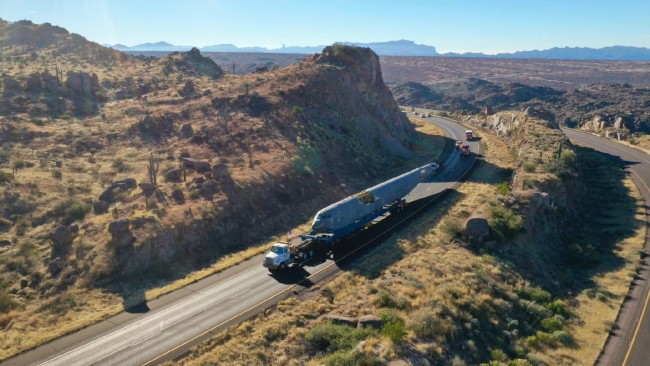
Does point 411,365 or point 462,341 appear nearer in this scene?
point 411,365

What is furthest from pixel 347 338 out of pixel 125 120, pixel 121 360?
pixel 125 120

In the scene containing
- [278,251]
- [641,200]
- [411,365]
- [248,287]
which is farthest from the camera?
[641,200]

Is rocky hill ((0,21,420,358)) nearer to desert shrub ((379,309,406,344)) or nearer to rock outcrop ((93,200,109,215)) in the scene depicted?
rock outcrop ((93,200,109,215))

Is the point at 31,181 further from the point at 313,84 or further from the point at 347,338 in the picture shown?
the point at 313,84

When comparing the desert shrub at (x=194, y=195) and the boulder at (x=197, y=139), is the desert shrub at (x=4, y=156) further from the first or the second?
the desert shrub at (x=194, y=195)

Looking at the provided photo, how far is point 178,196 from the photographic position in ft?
148

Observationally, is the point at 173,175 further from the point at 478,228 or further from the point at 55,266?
the point at 478,228

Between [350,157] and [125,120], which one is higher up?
[125,120]

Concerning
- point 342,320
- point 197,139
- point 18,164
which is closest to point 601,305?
point 342,320

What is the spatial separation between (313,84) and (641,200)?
178ft

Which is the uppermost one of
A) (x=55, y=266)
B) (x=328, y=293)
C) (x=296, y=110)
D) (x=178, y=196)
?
(x=296, y=110)

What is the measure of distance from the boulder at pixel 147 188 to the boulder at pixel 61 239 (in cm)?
974

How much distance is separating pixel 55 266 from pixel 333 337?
23.6m

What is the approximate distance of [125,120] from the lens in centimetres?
6744
